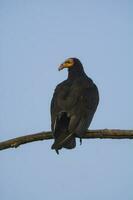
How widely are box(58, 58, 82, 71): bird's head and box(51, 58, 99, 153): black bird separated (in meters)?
0.54

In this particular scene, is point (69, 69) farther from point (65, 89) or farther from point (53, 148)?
point (53, 148)

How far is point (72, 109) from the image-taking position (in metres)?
5.91

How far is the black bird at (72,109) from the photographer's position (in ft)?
17.9

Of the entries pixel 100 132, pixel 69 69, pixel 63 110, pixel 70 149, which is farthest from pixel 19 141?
pixel 69 69

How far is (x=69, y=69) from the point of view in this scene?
312 inches

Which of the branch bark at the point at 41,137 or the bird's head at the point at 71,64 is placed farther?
the bird's head at the point at 71,64

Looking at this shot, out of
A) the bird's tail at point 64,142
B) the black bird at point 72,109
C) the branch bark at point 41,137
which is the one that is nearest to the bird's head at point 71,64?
the black bird at point 72,109

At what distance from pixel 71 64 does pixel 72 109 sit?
88.3 inches

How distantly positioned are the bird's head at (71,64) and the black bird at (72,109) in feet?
1.76

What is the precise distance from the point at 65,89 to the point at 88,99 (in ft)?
1.25

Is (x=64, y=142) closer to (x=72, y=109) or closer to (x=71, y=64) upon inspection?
(x=72, y=109)

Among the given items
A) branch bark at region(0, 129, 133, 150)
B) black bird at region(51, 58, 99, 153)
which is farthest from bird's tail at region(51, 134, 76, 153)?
branch bark at region(0, 129, 133, 150)

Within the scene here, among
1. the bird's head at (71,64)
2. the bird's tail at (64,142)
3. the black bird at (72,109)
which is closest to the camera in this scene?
the bird's tail at (64,142)

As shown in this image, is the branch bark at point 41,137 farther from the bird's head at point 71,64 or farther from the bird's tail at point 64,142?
the bird's head at point 71,64
